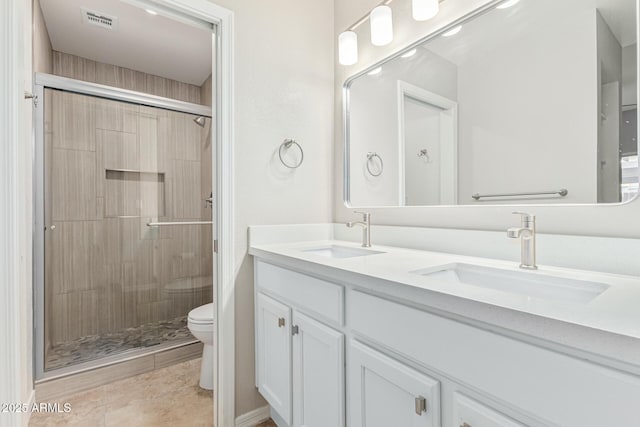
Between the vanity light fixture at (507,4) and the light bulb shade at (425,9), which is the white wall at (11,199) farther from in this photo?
the vanity light fixture at (507,4)

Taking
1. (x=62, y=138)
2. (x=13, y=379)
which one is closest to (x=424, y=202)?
(x=13, y=379)

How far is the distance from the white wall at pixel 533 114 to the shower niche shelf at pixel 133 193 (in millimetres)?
2363

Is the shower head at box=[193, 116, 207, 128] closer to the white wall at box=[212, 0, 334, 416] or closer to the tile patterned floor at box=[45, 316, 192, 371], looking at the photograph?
the white wall at box=[212, 0, 334, 416]

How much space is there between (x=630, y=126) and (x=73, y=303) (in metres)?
3.19

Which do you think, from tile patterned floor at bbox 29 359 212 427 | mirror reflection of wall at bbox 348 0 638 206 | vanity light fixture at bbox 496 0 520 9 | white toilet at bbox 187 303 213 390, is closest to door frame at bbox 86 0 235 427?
tile patterned floor at bbox 29 359 212 427

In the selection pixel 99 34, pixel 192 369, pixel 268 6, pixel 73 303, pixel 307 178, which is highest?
pixel 99 34

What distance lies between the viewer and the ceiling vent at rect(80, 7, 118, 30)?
2.00 metres

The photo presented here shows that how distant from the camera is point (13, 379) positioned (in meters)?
1.09

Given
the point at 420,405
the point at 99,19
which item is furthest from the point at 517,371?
the point at 99,19

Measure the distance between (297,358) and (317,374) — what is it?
5.4 inches

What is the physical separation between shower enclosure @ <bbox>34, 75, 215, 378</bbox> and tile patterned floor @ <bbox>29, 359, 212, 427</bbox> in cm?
23

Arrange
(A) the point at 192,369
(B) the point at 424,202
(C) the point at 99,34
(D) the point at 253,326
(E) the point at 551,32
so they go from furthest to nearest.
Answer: (C) the point at 99,34 < (A) the point at 192,369 < (D) the point at 253,326 < (B) the point at 424,202 < (E) the point at 551,32

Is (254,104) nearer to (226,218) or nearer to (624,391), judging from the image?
(226,218)

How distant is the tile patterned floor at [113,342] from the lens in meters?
1.96
